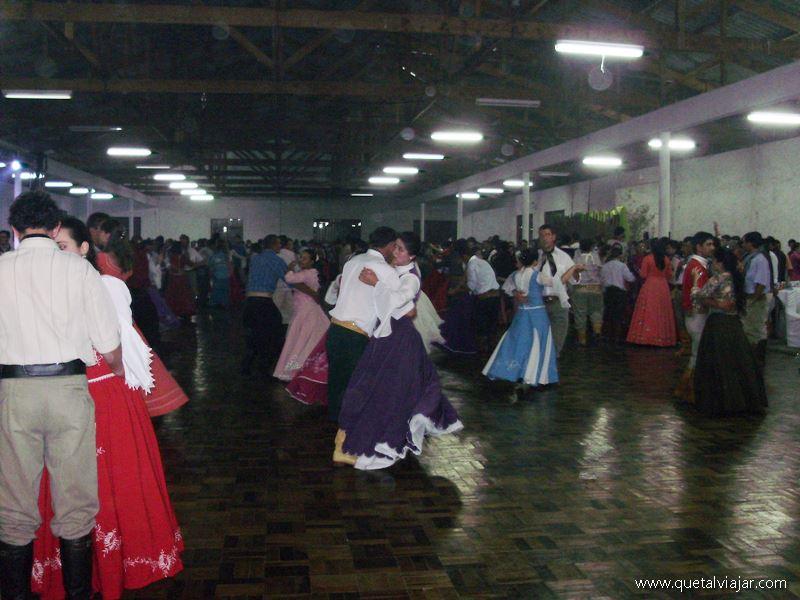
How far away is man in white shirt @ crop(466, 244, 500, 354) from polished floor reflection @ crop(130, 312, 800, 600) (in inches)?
125

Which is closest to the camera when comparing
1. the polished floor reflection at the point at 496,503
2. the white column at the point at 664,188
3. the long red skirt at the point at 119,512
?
the long red skirt at the point at 119,512

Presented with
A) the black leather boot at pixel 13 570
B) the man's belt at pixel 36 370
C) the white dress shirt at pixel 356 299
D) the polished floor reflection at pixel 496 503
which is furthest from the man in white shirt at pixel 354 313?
the man's belt at pixel 36 370

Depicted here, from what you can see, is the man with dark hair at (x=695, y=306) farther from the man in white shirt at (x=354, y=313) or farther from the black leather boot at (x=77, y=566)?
the black leather boot at (x=77, y=566)

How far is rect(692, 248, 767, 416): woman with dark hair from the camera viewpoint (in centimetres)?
597

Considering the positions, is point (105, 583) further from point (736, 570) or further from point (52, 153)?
point (52, 153)

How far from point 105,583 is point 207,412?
11.2 feet

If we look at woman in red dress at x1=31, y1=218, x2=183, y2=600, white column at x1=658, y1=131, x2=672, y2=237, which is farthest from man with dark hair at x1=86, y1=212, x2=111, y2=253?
white column at x1=658, y1=131, x2=672, y2=237

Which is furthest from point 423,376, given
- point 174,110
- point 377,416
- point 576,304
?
point 174,110

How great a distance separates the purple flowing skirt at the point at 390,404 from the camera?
4.54 meters

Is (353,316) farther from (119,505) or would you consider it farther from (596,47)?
(596,47)

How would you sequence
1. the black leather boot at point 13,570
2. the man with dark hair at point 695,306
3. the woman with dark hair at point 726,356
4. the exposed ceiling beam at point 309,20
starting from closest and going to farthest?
the black leather boot at point 13,570 → the woman with dark hair at point 726,356 → the man with dark hair at point 695,306 → the exposed ceiling beam at point 309,20

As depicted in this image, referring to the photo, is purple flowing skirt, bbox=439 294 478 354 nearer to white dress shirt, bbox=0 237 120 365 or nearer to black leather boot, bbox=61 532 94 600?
black leather boot, bbox=61 532 94 600

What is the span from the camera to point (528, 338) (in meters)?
6.79

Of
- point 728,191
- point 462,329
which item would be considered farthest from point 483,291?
point 728,191
